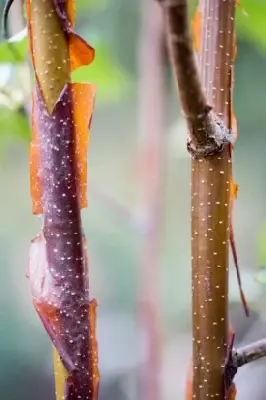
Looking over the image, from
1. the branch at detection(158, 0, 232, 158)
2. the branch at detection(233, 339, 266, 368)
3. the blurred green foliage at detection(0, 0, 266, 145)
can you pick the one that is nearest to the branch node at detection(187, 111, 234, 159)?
the branch at detection(158, 0, 232, 158)

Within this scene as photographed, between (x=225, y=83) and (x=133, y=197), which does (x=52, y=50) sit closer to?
(x=225, y=83)

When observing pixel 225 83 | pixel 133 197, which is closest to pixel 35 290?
pixel 225 83

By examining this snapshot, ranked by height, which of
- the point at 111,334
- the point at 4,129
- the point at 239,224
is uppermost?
the point at 4,129

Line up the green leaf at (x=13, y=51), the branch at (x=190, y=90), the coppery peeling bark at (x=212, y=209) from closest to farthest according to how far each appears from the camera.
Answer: the branch at (x=190, y=90) → the coppery peeling bark at (x=212, y=209) → the green leaf at (x=13, y=51)

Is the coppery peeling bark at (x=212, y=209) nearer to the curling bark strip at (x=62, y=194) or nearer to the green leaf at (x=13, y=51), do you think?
the curling bark strip at (x=62, y=194)

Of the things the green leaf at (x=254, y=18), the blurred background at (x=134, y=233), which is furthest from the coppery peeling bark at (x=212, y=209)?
the blurred background at (x=134, y=233)
